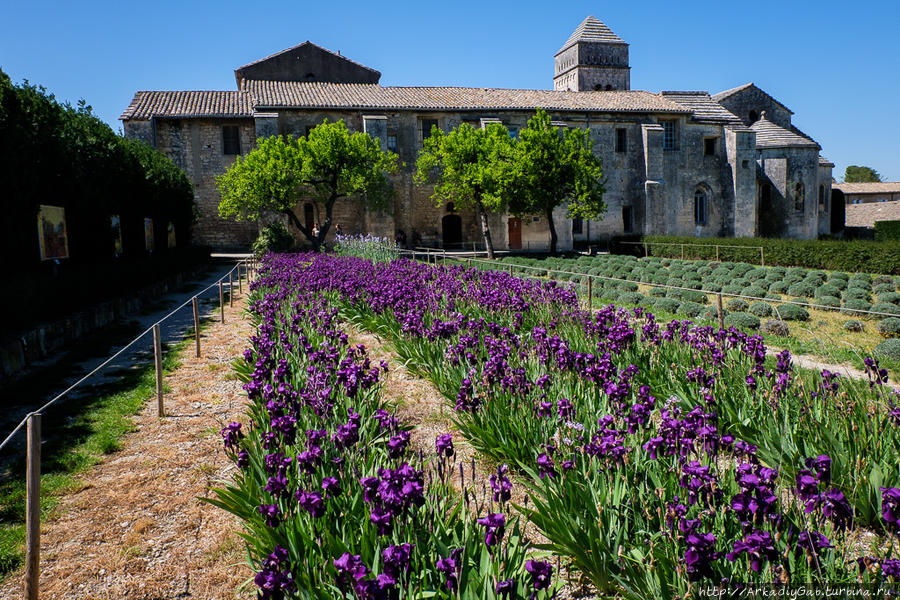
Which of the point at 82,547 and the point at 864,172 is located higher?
the point at 864,172

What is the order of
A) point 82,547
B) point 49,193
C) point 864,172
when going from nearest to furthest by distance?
point 82,547
point 49,193
point 864,172

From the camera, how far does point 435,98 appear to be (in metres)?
34.1

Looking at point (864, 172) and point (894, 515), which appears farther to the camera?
point (864, 172)

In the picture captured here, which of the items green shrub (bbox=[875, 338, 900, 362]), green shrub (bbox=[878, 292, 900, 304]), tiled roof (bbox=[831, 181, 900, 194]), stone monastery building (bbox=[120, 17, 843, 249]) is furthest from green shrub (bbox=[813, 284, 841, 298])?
tiled roof (bbox=[831, 181, 900, 194])

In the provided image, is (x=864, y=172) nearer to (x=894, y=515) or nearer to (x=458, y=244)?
(x=458, y=244)

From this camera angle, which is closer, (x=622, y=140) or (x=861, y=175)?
(x=622, y=140)

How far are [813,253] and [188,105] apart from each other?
30.2 m

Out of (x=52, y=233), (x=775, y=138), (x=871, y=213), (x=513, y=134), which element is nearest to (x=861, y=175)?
(x=871, y=213)

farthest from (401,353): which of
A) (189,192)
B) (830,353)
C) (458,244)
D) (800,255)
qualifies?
(458,244)

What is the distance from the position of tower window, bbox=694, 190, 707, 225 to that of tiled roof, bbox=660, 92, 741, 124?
4666 millimetres

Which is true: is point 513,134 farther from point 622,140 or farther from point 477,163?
point 477,163

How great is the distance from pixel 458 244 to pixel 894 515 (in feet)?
108

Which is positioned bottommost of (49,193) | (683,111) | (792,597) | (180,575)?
(180,575)

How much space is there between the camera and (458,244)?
3481 cm
